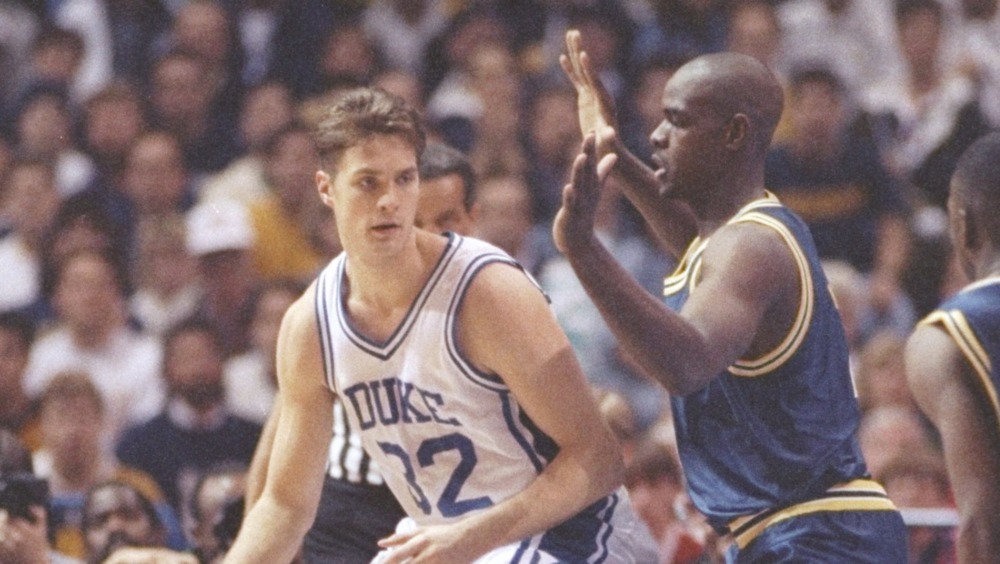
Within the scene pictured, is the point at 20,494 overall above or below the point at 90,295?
below

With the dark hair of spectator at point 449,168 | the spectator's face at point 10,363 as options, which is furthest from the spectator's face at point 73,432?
the dark hair of spectator at point 449,168

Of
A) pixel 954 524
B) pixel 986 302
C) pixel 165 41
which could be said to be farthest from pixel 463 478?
pixel 165 41

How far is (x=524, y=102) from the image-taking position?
10156 millimetres

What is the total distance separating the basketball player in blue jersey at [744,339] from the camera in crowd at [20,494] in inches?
78.9

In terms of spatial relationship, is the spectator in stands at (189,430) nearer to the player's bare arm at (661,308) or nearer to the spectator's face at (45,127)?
the spectator's face at (45,127)

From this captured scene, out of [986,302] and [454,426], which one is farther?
[454,426]

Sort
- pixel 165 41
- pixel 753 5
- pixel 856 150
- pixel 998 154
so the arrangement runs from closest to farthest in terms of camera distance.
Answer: pixel 998 154
pixel 856 150
pixel 753 5
pixel 165 41

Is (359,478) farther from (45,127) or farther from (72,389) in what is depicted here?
(45,127)

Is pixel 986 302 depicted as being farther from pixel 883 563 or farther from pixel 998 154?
pixel 883 563

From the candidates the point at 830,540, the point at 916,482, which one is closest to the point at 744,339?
the point at 830,540

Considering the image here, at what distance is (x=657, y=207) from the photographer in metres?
5.15

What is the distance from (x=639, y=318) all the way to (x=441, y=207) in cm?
182

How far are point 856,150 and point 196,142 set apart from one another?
3.52m

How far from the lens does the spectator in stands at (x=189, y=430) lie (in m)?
8.13
